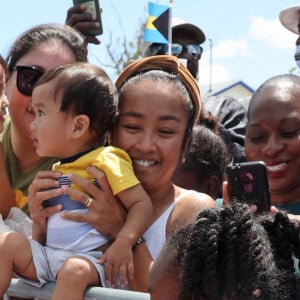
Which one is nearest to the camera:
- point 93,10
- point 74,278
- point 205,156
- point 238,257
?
point 238,257

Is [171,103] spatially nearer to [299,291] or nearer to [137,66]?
[137,66]

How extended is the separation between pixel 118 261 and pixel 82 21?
2.32 metres

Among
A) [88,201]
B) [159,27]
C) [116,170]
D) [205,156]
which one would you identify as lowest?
[205,156]

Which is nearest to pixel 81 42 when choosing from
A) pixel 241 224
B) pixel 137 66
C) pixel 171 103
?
pixel 137 66

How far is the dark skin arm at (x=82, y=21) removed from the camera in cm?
434

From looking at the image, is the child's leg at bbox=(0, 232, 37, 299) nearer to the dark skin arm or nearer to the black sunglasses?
the black sunglasses

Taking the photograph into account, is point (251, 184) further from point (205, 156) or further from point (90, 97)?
point (205, 156)

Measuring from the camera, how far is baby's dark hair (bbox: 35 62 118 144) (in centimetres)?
269

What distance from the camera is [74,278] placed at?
2.32 meters

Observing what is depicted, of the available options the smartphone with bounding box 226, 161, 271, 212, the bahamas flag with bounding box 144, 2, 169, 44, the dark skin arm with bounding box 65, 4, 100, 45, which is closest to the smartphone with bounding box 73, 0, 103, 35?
the dark skin arm with bounding box 65, 4, 100, 45

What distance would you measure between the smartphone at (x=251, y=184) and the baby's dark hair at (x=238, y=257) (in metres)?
0.28

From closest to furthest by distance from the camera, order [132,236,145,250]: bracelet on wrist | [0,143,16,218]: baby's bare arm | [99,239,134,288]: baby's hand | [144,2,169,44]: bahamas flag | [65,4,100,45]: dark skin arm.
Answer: [99,239,134,288]: baby's hand < [132,236,145,250]: bracelet on wrist < [0,143,16,218]: baby's bare arm < [65,4,100,45]: dark skin arm < [144,2,169,44]: bahamas flag

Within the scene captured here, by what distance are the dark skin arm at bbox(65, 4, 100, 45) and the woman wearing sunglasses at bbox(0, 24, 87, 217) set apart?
666mm

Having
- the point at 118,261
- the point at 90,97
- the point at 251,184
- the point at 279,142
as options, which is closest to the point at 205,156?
the point at 279,142
